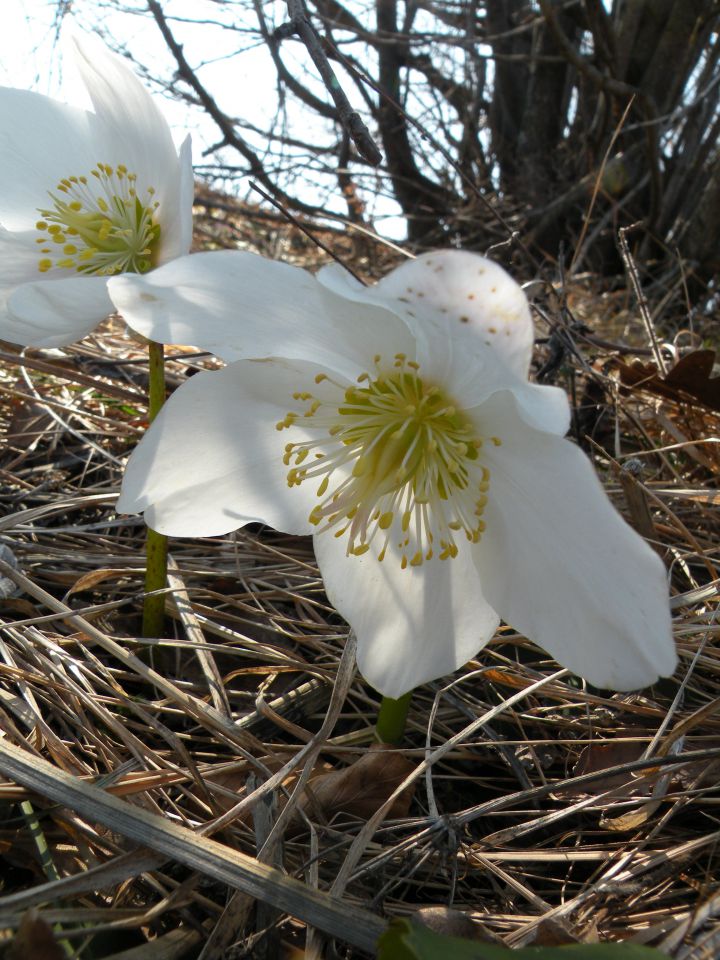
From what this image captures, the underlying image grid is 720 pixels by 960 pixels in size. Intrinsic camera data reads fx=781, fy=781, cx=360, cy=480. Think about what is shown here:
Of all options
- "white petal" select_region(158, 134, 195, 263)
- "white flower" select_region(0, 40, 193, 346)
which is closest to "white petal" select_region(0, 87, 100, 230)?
"white flower" select_region(0, 40, 193, 346)

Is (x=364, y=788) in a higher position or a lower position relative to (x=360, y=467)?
lower

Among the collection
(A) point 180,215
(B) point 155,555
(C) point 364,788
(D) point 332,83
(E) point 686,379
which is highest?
(D) point 332,83

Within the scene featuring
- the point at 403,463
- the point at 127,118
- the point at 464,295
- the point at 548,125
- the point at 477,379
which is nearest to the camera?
the point at 464,295

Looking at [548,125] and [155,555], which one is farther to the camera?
[548,125]

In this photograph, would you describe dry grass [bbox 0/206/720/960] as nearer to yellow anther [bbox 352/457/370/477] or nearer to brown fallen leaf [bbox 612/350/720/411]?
brown fallen leaf [bbox 612/350/720/411]

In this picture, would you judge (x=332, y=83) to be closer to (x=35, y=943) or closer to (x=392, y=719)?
(x=392, y=719)

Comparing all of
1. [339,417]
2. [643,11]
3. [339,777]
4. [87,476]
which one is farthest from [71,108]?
[643,11]

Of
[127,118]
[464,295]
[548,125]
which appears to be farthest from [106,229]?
[548,125]
